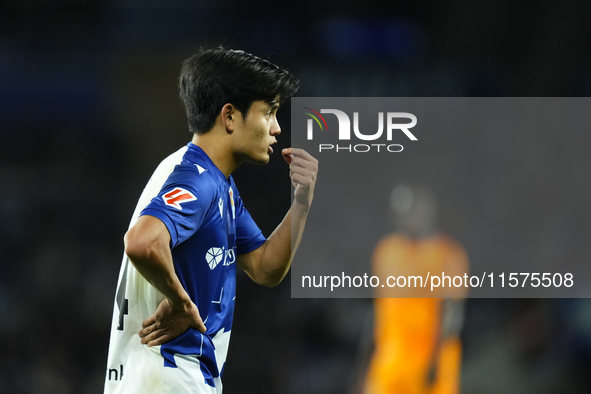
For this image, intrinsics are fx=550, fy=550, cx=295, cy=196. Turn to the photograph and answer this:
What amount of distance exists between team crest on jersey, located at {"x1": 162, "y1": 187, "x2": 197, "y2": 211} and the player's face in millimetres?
310

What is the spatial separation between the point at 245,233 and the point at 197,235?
397mm

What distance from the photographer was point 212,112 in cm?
157

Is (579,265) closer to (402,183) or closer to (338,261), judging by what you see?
(402,183)

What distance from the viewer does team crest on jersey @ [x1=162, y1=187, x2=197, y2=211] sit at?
4.13 feet

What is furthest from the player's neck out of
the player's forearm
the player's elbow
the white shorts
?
the white shorts

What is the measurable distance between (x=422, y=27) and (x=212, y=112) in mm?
2259

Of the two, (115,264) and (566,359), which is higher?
(115,264)

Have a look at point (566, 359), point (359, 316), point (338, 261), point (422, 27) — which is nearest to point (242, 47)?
point (422, 27)

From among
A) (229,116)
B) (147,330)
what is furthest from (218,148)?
(147,330)

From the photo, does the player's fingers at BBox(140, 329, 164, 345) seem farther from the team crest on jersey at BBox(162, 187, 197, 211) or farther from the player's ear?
the player's ear

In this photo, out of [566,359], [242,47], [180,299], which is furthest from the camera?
[566,359]

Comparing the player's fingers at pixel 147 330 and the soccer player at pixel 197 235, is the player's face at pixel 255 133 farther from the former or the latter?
the player's fingers at pixel 147 330

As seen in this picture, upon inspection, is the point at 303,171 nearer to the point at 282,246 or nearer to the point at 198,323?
the point at 282,246

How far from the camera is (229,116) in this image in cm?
157
